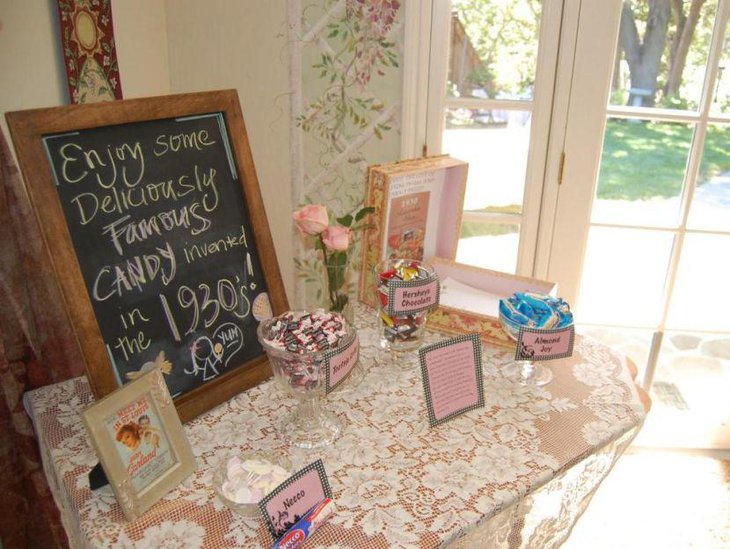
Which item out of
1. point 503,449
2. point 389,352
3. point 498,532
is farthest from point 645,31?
point 498,532

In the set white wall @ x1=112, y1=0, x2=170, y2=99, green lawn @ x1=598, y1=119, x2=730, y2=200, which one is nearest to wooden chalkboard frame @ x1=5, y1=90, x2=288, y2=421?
white wall @ x1=112, y1=0, x2=170, y2=99

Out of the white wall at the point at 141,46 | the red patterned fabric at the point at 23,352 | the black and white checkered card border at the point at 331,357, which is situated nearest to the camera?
the black and white checkered card border at the point at 331,357

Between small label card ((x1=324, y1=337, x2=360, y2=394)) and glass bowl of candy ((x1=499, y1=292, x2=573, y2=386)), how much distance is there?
339mm

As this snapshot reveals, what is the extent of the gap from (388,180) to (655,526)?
4.86 ft

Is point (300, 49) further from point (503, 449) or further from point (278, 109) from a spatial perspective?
point (503, 449)

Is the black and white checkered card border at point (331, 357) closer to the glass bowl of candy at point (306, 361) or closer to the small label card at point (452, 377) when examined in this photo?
the glass bowl of candy at point (306, 361)

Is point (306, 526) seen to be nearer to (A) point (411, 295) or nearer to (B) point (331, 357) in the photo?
(B) point (331, 357)

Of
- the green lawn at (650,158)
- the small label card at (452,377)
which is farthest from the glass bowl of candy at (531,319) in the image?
the green lawn at (650,158)

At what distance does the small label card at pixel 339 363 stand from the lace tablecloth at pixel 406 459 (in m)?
0.11

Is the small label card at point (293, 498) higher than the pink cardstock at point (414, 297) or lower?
lower

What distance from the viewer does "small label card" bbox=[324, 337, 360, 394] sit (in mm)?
1031

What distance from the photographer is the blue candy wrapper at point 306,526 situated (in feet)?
2.80

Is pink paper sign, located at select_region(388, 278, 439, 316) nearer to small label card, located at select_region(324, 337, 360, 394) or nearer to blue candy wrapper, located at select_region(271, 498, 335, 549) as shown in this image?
small label card, located at select_region(324, 337, 360, 394)

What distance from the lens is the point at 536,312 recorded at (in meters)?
1.23
